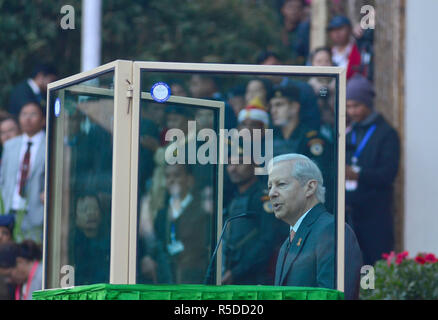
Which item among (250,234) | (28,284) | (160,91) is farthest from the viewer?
(28,284)

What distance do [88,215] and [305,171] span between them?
0.92 meters

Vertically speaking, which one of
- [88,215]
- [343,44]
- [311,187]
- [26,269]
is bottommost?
[26,269]

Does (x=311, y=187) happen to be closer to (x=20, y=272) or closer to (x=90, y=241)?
(x=90, y=241)

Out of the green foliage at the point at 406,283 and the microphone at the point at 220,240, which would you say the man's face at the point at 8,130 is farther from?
the microphone at the point at 220,240

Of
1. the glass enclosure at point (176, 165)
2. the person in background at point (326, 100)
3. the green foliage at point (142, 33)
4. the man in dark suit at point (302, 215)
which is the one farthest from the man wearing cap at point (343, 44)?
the green foliage at point (142, 33)

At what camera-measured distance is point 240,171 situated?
406 centimetres

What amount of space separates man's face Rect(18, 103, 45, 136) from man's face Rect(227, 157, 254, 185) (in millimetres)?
5007

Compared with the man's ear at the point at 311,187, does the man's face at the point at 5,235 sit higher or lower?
lower

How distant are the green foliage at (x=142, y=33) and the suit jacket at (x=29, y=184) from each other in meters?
3.46

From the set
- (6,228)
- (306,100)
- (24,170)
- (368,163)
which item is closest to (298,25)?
(368,163)

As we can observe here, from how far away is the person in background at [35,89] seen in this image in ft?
31.0

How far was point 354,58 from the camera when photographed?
839 centimetres
